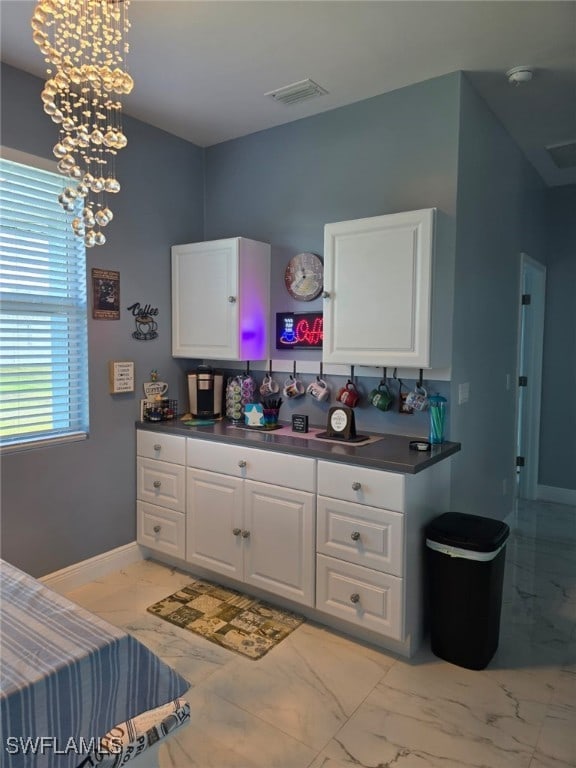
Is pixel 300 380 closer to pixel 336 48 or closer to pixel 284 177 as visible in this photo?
pixel 284 177

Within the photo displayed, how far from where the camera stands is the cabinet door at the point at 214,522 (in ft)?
9.34

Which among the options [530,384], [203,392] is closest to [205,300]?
[203,392]

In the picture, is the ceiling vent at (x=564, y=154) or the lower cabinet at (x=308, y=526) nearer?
the lower cabinet at (x=308, y=526)

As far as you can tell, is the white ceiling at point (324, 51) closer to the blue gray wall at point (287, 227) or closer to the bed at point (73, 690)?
the blue gray wall at point (287, 227)

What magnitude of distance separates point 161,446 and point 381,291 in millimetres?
1624

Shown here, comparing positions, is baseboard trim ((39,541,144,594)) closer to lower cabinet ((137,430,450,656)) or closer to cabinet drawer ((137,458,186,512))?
lower cabinet ((137,430,450,656))

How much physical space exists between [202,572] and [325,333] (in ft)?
5.29

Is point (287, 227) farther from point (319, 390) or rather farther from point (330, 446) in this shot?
point (330, 446)

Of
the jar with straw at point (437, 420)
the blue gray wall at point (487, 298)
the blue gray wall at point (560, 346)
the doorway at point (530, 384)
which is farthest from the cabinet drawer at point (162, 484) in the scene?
the blue gray wall at point (560, 346)

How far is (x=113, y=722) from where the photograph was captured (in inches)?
48.1

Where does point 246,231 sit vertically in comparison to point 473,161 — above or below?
below

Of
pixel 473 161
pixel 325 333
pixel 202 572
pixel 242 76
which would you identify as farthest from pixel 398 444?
pixel 242 76

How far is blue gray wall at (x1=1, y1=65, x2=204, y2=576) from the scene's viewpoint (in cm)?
273

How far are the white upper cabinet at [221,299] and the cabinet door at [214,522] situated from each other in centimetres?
79
